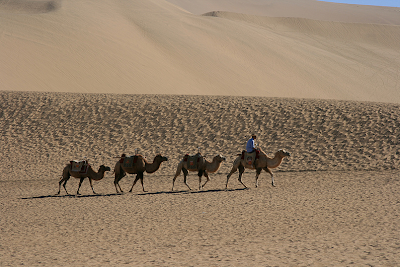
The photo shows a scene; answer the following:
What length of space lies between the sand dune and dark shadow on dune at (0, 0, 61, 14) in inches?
48.8

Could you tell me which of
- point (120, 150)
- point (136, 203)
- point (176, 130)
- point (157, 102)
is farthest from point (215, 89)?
point (136, 203)

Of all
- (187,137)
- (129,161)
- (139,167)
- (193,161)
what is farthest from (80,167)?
(187,137)

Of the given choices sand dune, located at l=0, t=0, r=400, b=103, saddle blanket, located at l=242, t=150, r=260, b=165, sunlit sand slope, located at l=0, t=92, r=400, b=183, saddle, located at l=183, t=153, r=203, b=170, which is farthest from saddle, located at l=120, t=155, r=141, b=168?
sand dune, located at l=0, t=0, r=400, b=103

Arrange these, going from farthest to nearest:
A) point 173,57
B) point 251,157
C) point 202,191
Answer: point 173,57 → point 251,157 → point 202,191

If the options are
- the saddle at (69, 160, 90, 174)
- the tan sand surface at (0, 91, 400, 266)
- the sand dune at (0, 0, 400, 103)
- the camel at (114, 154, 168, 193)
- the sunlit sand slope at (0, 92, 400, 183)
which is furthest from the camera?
the sand dune at (0, 0, 400, 103)

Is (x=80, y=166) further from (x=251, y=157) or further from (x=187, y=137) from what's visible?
(x=187, y=137)

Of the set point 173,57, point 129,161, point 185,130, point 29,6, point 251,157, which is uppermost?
point 29,6

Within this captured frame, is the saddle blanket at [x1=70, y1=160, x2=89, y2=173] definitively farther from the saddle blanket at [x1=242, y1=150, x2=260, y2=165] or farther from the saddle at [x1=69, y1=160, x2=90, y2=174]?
the saddle blanket at [x1=242, y1=150, x2=260, y2=165]

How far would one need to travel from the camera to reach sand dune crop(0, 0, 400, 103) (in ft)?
109

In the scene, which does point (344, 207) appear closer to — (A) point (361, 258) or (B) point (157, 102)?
(A) point (361, 258)

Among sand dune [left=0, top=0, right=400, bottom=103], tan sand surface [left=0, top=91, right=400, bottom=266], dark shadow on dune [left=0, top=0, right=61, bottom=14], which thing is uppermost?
dark shadow on dune [left=0, top=0, right=61, bottom=14]

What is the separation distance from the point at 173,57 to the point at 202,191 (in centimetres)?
2870

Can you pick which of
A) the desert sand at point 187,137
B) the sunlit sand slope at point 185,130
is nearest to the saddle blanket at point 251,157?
the desert sand at point 187,137

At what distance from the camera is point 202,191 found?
13.7m
